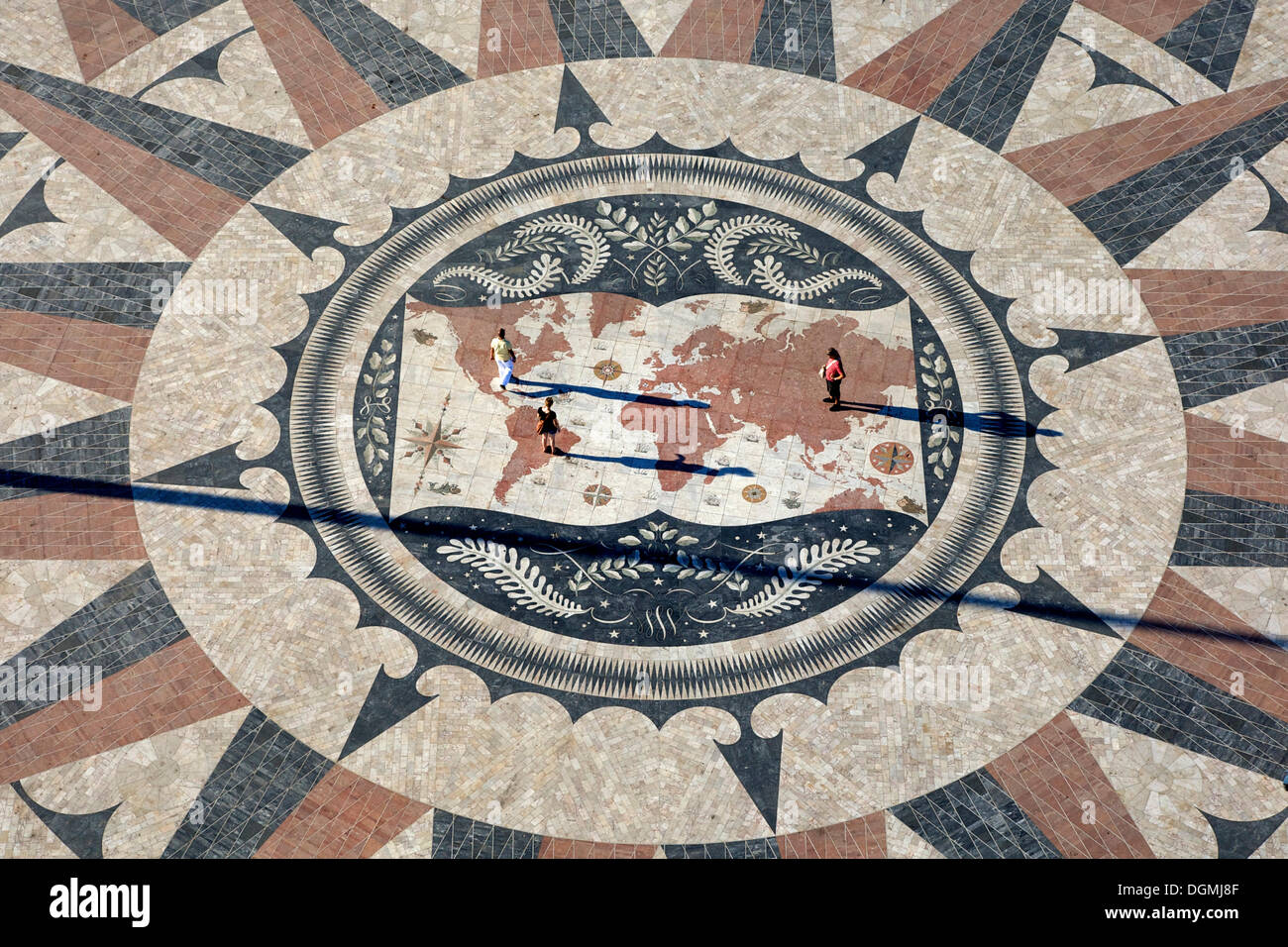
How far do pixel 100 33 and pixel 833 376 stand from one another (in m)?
21.9

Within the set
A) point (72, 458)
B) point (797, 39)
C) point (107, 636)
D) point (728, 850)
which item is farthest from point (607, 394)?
point (72, 458)

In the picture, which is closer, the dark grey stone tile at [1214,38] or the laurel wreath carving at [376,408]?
the laurel wreath carving at [376,408]

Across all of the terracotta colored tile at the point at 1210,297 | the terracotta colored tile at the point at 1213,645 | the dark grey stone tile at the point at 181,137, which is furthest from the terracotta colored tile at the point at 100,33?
the terracotta colored tile at the point at 1213,645

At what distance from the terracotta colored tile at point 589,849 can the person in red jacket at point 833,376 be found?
427 inches

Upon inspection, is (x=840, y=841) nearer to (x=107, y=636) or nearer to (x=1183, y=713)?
(x=1183, y=713)

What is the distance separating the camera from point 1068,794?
2520cm

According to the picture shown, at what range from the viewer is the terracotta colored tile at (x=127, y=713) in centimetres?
2564

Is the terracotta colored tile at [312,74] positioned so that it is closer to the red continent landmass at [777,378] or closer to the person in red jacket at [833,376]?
the red continent landmass at [777,378]

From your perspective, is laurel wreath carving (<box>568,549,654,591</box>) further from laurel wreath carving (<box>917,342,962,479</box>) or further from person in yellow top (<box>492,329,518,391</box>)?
laurel wreath carving (<box>917,342,962,479</box>)

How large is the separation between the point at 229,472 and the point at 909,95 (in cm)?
1953

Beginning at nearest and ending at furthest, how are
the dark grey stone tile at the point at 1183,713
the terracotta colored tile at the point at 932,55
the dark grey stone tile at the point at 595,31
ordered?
the dark grey stone tile at the point at 1183,713
the terracotta colored tile at the point at 932,55
the dark grey stone tile at the point at 595,31

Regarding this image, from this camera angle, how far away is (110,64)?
33.8 m

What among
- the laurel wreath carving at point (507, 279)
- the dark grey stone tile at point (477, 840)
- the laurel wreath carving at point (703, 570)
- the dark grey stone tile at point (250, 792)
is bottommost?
the dark grey stone tile at point (477, 840)

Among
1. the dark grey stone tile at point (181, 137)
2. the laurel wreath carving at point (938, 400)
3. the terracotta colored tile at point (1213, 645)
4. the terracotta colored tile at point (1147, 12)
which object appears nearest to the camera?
the terracotta colored tile at point (1213, 645)
